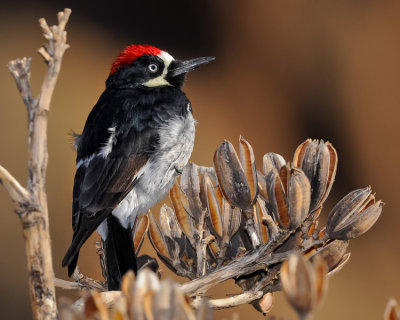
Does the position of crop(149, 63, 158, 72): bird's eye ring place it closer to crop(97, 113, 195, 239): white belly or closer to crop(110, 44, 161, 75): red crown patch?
crop(110, 44, 161, 75): red crown patch

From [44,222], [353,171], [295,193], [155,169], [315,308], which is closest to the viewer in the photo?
[315,308]

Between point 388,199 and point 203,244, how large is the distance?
8.59 ft

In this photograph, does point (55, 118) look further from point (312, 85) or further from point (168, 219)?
point (168, 219)

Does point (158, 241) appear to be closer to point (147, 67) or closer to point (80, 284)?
point (80, 284)

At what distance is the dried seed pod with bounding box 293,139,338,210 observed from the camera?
1.70 meters

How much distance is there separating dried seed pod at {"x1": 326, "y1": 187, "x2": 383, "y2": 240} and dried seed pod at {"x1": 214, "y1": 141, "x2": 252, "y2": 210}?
0.21m

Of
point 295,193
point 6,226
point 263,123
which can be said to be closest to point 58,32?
point 295,193

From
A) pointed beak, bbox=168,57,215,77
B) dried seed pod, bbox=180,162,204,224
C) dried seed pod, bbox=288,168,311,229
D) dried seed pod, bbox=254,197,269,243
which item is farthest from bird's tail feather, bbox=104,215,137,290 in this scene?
pointed beak, bbox=168,57,215,77

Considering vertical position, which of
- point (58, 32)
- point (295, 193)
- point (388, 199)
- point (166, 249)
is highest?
point (58, 32)

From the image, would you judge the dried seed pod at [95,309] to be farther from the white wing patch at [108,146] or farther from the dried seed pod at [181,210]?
the white wing patch at [108,146]

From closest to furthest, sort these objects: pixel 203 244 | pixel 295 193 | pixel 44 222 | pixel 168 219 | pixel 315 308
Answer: pixel 315 308, pixel 44 222, pixel 295 193, pixel 203 244, pixel 168 219

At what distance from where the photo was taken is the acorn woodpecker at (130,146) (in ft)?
8.22

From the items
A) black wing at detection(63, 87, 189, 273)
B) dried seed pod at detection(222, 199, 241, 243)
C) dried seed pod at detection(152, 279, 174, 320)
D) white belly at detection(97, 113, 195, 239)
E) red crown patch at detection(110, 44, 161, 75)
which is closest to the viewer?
dried seed pod at detection(152, 279, 174, 320)

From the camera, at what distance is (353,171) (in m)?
4.33
